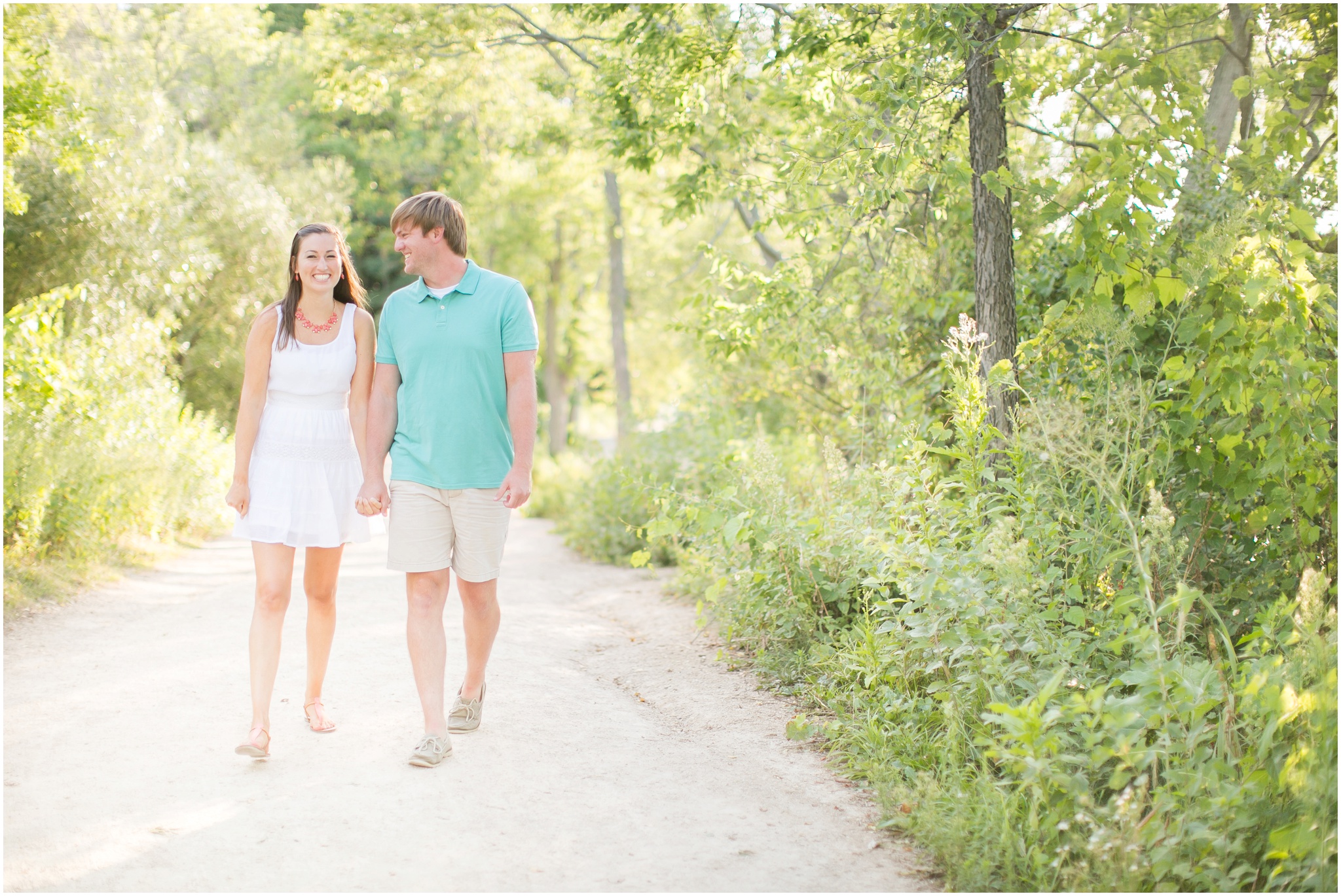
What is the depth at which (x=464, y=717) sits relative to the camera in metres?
4.63

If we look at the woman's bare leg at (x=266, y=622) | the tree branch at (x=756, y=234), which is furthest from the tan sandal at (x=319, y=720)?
the tree branch at (x=756, y=234)

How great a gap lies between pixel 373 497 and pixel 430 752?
106 cm

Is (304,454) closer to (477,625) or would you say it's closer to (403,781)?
(477,625)

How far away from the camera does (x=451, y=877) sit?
128 inches

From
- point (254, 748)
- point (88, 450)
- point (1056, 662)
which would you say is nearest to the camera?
point (1056, 662)

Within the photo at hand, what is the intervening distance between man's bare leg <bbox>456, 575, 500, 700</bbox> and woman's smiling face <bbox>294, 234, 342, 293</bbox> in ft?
4.56

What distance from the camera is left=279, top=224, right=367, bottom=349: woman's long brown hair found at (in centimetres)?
436

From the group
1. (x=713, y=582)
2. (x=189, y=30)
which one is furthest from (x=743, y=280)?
(x=189, y=30)

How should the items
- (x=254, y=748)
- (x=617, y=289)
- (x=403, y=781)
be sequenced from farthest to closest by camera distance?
(x=617, y=289) < (x=254, y=748) < (x=403, y=781)

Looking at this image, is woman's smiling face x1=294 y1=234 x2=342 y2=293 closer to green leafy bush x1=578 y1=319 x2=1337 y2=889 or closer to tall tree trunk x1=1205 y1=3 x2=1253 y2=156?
green leafy bush x1=578 y1=319 x2=1337 y2=889

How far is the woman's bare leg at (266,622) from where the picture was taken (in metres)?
4.22

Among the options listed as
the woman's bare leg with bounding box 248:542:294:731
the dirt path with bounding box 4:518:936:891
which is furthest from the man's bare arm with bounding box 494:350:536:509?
the dirt path with bounding box 4:518:936:891

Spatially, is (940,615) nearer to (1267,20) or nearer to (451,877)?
(451,877)

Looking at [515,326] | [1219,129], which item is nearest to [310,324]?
[515,326]
